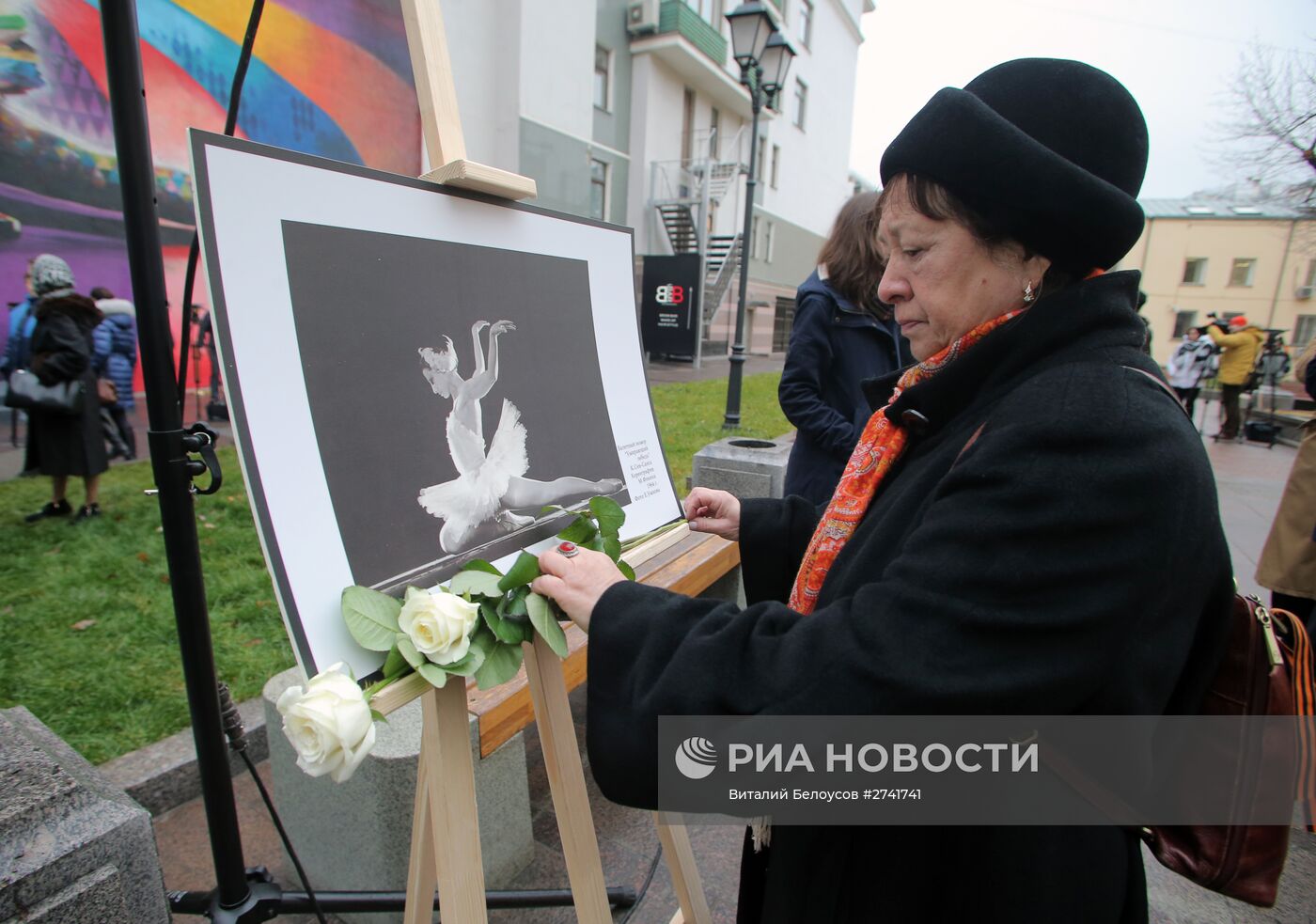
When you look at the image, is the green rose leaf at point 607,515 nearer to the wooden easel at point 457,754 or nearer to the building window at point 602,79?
the wooden easel at point 457,754

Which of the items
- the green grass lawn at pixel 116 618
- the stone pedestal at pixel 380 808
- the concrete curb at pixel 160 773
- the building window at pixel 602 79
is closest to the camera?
the stone pedestal at pixel 380 808

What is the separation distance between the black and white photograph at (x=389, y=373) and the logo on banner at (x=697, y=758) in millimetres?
485

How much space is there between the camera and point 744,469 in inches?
156

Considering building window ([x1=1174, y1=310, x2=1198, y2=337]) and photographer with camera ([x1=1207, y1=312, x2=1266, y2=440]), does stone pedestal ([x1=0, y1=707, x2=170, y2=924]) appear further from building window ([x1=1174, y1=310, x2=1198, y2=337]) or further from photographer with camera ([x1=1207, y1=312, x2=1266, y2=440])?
building window ([x1=1174, y1=310, x2=1198, y2=337])

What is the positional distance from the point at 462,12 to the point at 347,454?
480 inches

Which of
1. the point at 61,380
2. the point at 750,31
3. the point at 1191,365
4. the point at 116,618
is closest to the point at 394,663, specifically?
the point at 116,618

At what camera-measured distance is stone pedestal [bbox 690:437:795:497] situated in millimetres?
3893

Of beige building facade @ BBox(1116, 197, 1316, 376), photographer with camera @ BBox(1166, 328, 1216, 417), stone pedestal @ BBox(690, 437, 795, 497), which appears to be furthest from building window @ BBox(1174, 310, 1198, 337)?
stone pedestal @ BBox(690, 437, 795, 497)

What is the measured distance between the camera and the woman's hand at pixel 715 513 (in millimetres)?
1615

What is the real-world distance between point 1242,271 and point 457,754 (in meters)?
43.0

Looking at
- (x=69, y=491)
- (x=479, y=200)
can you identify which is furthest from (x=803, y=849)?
(x=69, y=491)

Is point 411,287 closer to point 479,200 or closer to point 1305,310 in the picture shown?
point 479,200

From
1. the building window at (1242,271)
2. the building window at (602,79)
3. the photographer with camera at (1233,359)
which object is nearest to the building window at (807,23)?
the building window at (602,79)

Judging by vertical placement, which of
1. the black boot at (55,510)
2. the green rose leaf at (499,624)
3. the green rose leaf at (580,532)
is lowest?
the black boot at (55,510)
